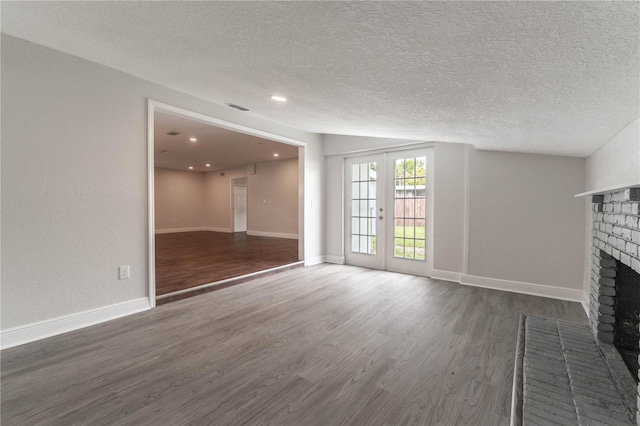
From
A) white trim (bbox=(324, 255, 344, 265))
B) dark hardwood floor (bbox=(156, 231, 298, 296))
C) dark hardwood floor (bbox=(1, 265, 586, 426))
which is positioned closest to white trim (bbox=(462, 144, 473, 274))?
dark hardwood floor (bbox=(1, 265, 586, 426))

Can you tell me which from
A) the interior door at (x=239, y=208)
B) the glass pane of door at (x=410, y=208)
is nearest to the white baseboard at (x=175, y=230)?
the interior door at (x=239, y=208)

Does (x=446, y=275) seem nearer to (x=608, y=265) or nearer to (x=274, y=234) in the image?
(x=608, y=265)

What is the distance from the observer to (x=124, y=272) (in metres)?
2.89

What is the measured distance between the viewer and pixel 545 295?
3521 mm

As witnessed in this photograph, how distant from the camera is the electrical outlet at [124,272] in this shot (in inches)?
113

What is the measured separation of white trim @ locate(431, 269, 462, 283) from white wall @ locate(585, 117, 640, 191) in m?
1.89

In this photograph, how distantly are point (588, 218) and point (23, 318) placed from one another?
18.2 feet

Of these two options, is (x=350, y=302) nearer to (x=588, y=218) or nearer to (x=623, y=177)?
(x=623, y=177)

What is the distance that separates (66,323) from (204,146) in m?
5.14

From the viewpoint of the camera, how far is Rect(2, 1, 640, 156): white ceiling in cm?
109

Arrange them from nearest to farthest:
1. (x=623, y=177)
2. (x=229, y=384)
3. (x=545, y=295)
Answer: (x=229, y=384)
(x=623, y=177)
(x=545, y=295)

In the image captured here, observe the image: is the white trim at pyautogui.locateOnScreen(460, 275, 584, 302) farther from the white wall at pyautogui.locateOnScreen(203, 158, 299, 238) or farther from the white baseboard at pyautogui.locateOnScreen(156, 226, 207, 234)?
the white baseboard at pyautogui.locateOnScreen(156, 226, 207, 234)

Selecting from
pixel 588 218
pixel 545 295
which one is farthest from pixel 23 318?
pixel 588 218

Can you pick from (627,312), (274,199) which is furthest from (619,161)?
(274,199)
